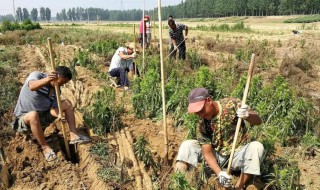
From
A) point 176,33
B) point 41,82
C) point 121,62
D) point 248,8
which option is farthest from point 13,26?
point 248,8

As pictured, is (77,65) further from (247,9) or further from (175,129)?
(247,9)

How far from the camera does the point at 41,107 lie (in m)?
4.21

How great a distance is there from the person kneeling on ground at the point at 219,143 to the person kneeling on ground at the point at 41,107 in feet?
5.22

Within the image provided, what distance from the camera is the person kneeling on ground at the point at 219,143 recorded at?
300cm

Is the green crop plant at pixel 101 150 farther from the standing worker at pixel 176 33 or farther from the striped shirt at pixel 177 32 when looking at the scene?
the striped shirt at pixel 177 32

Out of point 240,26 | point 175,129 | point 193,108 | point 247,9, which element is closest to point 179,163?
point 193,108

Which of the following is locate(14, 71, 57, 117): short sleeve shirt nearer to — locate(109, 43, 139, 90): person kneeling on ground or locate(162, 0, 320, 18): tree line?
locate(109, 43, 139, 90): person kneeling on ground

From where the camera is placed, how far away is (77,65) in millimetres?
8641

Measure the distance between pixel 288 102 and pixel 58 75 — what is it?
10.4 ft

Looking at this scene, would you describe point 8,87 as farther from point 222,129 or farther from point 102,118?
point 222,129

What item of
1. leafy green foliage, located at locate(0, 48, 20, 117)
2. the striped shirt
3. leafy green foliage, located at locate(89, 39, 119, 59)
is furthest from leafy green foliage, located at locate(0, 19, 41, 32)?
the striped shirt

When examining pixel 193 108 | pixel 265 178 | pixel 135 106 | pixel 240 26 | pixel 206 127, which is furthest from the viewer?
pixel 240 26

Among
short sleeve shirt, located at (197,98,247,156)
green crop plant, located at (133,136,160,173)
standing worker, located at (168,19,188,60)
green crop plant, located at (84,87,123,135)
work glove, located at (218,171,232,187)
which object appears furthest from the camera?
standing worker, located at (168,19,188,60)

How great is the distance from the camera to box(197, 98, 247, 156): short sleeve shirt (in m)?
3.15
